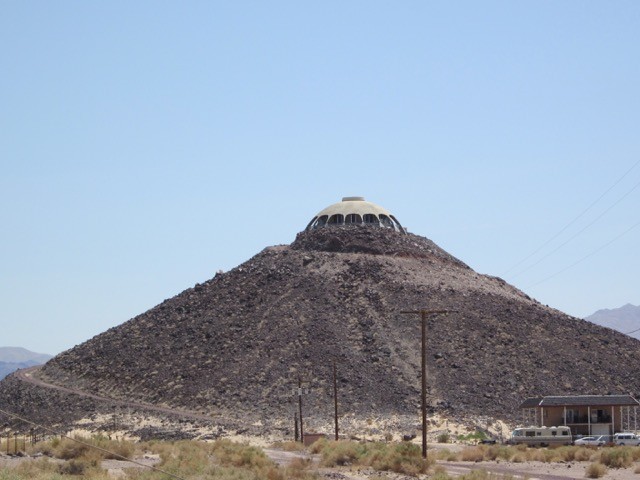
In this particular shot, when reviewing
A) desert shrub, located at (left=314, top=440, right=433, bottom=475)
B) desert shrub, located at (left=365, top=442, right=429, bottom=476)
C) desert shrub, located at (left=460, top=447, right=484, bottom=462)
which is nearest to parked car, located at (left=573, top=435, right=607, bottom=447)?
desert shrub, located at (left=460, top=447, right=484, bottom=462)

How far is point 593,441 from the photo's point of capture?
87.4 m

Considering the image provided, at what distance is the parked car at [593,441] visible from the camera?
86.2m

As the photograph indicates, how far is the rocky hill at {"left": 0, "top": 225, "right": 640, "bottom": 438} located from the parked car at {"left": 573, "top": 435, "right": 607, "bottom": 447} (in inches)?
722

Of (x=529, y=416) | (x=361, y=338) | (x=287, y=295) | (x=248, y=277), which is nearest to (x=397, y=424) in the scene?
(x=529, y=416)

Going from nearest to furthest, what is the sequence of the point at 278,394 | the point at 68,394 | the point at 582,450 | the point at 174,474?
the point at 174,474, the point at 582,450, the point at 278,394, the point at 68,394

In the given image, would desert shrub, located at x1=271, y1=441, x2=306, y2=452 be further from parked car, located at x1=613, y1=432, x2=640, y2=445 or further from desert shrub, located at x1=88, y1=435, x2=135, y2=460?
parked car, located at x1=613, y1=432, x2=640, y2=445

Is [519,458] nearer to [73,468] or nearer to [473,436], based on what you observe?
[473,436]

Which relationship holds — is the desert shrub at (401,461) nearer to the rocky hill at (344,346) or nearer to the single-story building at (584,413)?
the single-story building at (584,413)

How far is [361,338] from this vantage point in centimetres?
12112

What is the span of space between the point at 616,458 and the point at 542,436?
77.7ft

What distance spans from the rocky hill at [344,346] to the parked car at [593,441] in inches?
722

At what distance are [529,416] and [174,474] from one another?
57452 mm

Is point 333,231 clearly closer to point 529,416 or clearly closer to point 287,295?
point 287,295

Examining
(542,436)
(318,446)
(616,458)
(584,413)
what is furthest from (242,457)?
(584,413)
